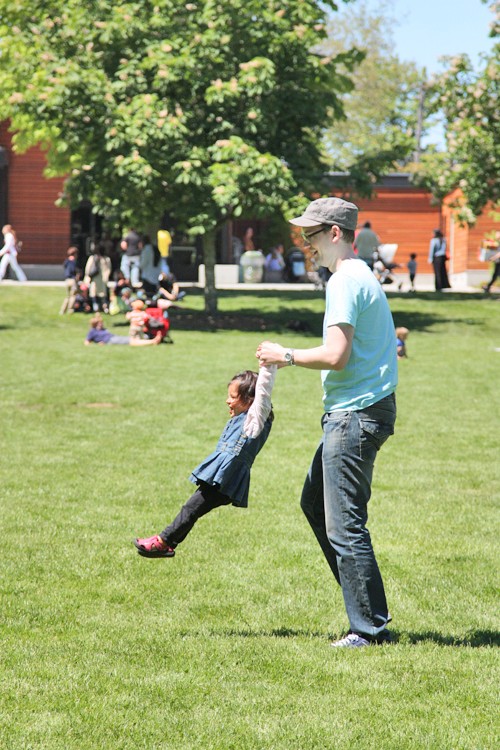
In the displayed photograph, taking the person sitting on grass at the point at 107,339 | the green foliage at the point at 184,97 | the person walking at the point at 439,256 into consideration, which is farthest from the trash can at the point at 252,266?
the person sitting on grass at the point at 107,339

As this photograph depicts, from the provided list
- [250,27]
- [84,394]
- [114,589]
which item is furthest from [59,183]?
[114,589]

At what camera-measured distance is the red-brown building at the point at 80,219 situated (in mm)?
40250

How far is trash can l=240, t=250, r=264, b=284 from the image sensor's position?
42594mm

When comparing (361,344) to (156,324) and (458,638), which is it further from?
(156,324)

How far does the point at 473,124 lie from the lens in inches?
1288

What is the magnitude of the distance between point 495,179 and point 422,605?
29467 millimetres

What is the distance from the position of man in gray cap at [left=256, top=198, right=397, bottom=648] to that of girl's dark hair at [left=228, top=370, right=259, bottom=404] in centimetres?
60

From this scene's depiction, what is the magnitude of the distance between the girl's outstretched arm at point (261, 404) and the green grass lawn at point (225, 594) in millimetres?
1018

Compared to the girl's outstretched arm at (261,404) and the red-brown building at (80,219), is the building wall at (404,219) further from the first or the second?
the girl's outstretched arm at (261,404)

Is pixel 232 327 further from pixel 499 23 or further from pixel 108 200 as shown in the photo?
pixel 499 23

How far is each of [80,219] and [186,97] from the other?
17.0 m

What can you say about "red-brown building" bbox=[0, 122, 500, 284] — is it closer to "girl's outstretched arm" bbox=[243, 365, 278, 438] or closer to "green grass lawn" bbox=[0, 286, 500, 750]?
"green grass lawn" bbox=[0, 286, 500, 750]

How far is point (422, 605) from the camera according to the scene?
19.6ft

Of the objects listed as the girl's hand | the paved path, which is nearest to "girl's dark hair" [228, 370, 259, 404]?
the girl's hand
